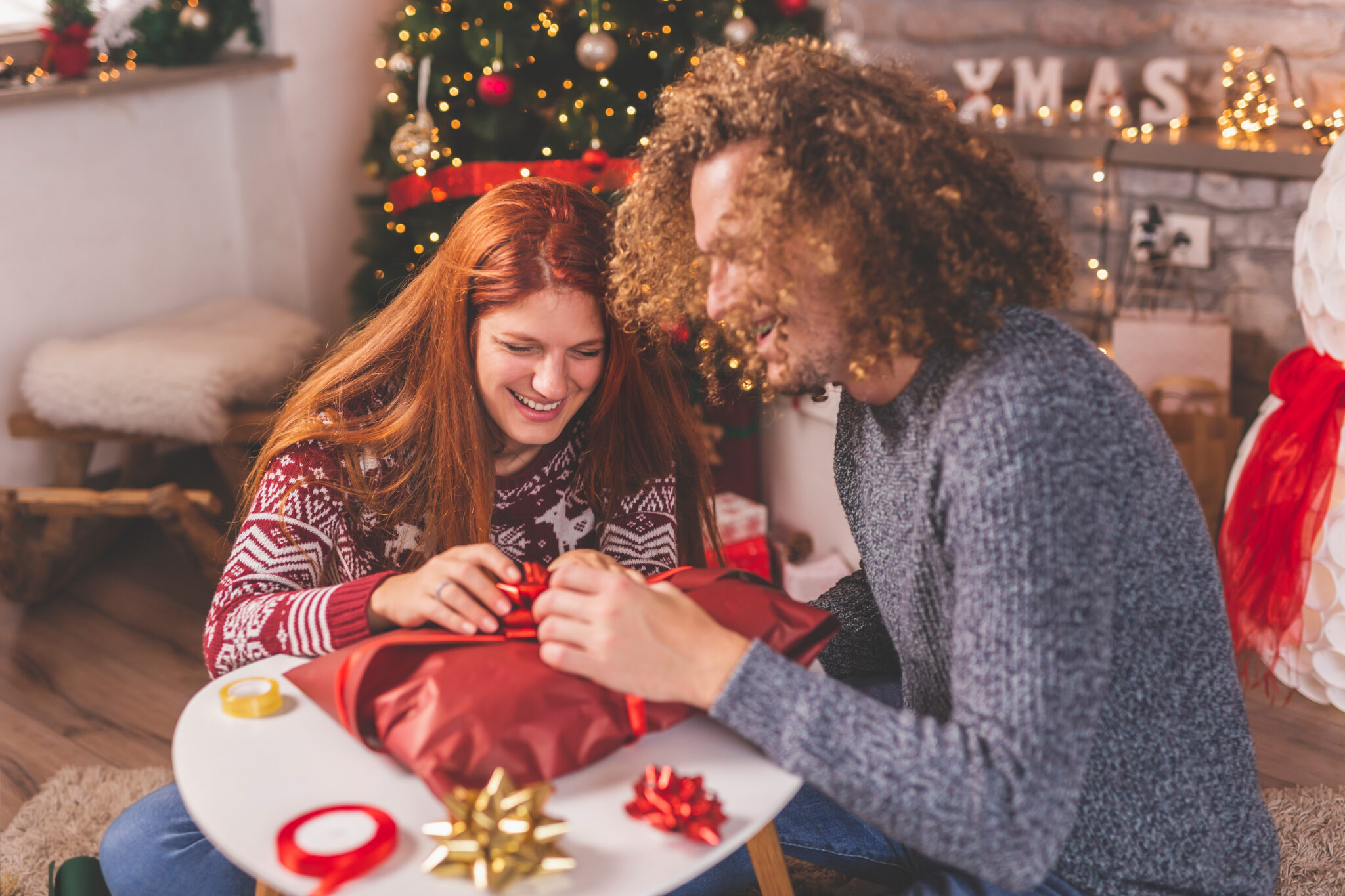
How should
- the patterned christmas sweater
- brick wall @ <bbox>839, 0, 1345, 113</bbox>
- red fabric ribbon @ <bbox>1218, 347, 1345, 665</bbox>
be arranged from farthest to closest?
brick wall @ <bbox>839, 0, 1345, 113</bbox> → red fabric ribbon @ <bbox>1218, 347, 1345, 665</bbox> → the patterned christmas sweater

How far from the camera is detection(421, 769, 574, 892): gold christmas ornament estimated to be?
0.75 meters

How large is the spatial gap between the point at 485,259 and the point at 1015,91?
7.02 ft

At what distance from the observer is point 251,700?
3.13ft

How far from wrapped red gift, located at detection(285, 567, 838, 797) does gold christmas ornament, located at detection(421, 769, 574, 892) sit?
41 mm

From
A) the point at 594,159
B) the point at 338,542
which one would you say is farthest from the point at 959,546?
the point at 594,159

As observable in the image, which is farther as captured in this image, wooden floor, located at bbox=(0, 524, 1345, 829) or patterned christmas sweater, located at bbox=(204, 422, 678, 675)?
wooden floor, located at bbox=(0, 524, 1345, 829)

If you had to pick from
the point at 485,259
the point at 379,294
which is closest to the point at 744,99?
the point at 485,259

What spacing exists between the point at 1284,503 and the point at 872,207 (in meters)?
1.23

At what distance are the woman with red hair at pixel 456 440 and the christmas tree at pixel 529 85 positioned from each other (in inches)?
44.5

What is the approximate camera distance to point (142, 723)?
2004 millimetres

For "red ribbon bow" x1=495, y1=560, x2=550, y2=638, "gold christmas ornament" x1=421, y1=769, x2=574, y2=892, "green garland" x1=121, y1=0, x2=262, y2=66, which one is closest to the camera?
"gold christmas ornament" x1=421, y1=769, x2=574, y2=892

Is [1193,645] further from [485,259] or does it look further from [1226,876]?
[485,259]

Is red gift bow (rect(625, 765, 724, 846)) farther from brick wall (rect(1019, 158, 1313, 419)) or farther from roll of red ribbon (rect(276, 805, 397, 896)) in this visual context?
brick wall (rect(1019, 158, 1313, 419))

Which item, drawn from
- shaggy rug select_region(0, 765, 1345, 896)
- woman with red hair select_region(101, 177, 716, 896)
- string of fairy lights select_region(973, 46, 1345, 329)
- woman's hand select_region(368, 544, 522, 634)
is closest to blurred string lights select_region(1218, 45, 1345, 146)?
string of fairy lights select_region(973, 46, 1345, 329)
